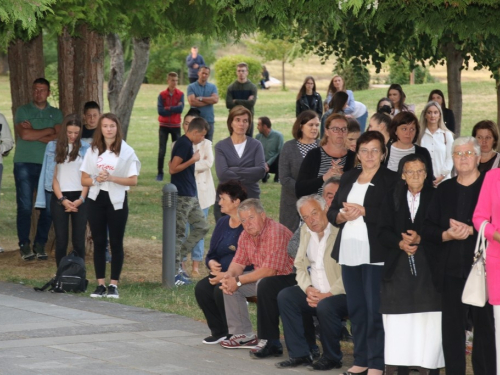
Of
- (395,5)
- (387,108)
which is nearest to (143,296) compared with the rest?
(395,5)

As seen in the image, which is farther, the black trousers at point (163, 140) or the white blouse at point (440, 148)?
the black trousers at point (163, 140)

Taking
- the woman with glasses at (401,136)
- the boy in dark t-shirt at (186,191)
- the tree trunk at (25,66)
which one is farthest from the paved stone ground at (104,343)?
the tree trunk at (25,66)

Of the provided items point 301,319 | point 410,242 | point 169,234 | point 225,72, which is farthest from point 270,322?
point 225,72

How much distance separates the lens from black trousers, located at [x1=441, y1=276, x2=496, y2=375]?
7.04 metres

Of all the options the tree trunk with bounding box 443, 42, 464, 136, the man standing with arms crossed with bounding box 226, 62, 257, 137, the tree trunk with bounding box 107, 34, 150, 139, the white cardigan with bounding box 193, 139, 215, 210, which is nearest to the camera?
the white cardigan with bounding box 193, 139, 215, 210

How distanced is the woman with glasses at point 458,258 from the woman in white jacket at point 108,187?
13.9 ft

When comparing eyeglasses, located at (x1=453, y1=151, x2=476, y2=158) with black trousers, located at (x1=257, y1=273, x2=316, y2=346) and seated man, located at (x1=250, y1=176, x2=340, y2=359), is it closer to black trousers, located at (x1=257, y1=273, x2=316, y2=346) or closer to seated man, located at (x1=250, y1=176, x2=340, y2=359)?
seated man, located at (x1=250, y1=176, x2=340, y2=359)

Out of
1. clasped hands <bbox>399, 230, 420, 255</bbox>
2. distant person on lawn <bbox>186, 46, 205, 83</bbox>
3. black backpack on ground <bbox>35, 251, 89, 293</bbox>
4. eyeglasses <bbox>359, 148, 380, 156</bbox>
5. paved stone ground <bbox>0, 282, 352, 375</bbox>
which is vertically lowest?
paved stone ground <bbox>0, 282, 352, 375</bbox>

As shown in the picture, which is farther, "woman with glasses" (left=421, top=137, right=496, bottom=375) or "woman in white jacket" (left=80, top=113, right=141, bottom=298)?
"woman in white jacket" (left=80, top=113, right=141, bottom=298)

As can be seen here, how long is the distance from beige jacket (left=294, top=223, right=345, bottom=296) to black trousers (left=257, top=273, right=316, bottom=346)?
27cm

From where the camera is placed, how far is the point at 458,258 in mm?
7051

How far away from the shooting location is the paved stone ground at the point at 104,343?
7.50 m

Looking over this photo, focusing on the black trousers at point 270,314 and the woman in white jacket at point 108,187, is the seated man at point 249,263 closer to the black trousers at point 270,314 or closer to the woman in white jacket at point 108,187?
the black trousers at point 270,314

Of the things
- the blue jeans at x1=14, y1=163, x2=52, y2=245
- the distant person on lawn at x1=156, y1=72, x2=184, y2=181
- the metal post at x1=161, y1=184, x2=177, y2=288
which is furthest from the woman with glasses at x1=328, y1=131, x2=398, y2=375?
the distant person on lawn at x1=156, y1=72, x2=184, y2=181
